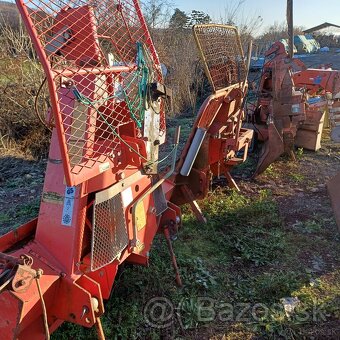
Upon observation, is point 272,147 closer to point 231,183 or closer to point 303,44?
point 231,183

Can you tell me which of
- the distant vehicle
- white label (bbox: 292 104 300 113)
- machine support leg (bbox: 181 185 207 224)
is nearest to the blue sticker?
white label (bbox: 292 104 300 113)

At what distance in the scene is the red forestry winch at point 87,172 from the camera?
181cm

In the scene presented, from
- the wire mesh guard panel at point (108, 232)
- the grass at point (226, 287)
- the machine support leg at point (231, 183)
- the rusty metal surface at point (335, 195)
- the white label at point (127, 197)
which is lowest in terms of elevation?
the grass at point (226, 287)

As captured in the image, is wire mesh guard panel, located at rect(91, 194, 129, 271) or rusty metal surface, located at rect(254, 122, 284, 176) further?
rusty metal surface, located at rect(254, 122, 284, 176)

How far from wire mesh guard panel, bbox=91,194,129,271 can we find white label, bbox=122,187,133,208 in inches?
1.4

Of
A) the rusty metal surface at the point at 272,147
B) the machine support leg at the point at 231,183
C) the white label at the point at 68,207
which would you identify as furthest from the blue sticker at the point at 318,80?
the white label at the point at 68,207

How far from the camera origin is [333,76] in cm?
675

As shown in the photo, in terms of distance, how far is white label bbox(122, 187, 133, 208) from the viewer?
236 cm

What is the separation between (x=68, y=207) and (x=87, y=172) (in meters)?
0.29

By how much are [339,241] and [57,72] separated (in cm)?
320

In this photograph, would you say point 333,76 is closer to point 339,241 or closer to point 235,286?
point 339,241

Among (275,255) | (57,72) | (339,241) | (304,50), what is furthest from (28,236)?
(304,50)

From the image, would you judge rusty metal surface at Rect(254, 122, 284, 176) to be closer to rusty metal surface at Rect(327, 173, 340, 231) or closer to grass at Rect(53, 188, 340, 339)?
rusty metal surface at Rect(327, 173, 340, 231)

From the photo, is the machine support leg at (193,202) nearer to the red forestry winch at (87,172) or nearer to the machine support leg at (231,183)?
the machine support leg at (231,183)
